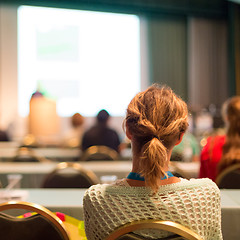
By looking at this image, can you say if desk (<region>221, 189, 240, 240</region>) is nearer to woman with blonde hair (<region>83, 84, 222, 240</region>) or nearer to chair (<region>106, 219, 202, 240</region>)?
woman with blonde hair (<region>83, 84, 222, 240</region>)

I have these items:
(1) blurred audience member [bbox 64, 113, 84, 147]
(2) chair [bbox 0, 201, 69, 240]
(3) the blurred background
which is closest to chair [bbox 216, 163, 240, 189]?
(2) chair [bbox 0, 201, 69, 240]

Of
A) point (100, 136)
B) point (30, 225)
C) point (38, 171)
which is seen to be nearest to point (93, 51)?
point (100, 136)

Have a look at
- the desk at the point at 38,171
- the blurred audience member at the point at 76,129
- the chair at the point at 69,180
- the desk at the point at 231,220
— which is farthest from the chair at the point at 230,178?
the blurred audience member at the point at 76,129

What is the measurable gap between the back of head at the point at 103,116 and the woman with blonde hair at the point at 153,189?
3.32 meters

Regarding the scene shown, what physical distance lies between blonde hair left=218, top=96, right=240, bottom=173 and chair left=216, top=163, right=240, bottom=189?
181mm

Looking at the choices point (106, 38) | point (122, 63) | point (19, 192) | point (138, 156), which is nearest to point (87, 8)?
point (106, 38)

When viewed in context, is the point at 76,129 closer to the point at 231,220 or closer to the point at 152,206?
the point at 231,220

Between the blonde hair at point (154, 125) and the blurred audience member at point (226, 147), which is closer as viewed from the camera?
the blonde hair at point (154, 125)

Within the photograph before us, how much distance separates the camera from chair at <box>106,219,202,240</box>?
1028mm

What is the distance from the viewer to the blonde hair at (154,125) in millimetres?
1120

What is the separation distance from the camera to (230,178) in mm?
2248

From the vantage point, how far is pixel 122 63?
9.88 metres

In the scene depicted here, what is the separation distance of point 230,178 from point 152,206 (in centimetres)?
126

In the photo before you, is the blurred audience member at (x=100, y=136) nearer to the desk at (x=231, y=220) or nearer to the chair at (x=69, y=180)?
the chair at (x=69, y=180)
